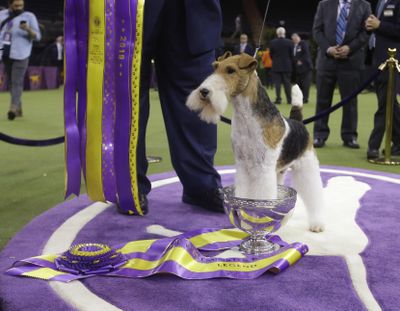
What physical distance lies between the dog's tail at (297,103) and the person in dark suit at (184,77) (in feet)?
1.61

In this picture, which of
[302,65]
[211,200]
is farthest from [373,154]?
[302,65]

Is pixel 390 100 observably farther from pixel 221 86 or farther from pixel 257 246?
pixel 221 86

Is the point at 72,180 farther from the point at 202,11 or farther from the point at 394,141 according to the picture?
the point at 394,141

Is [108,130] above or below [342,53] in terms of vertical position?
below

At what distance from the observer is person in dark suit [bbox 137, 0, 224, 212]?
2.48m

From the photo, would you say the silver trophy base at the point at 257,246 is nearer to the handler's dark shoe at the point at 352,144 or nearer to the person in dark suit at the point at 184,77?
the person in dark suit at the point at 184,77

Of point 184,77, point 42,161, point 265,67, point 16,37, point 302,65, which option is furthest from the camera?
point 265,67

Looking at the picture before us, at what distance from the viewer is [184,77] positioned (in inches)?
103

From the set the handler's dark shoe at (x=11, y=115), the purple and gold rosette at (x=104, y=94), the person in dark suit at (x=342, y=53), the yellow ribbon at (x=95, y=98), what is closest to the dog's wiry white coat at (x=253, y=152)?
the purple and gold rosette at (x=104, y=94)

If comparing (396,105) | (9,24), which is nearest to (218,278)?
(396,105)

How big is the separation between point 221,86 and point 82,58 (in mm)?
930

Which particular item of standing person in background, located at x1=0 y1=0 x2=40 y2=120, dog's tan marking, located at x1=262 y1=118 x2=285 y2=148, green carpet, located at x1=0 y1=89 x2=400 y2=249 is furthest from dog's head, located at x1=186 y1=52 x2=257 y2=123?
standing person in background, located at x1=0 y1=0 x2=40 y2=120

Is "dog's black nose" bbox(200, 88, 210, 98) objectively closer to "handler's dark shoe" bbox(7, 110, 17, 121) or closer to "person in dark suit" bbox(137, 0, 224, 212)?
"person in dark suit" bbox(137, 0, 224, 212)

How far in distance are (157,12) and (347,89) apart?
9.68 feet
